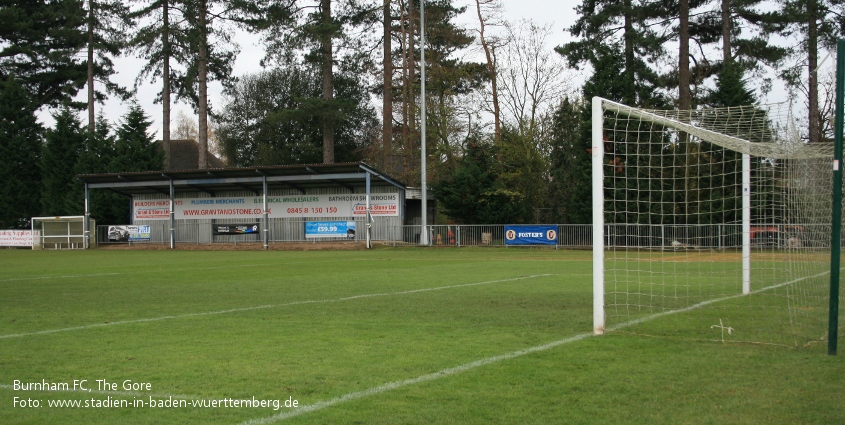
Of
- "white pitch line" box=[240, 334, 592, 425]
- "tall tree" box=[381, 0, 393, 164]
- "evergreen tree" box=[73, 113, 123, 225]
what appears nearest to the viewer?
"white pitch line" box=[240, 334, 592, 425]

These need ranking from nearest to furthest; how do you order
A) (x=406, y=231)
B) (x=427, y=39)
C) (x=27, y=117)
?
(x=406, y=231), (x=427, y=39), (x=27, y=117)

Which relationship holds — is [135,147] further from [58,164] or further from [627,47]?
[627,47]

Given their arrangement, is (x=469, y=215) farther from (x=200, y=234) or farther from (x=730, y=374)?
(x=730, y=374)

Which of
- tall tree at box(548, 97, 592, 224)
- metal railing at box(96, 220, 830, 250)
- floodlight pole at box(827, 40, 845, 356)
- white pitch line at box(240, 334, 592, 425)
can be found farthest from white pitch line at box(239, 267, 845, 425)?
tall tree at box(548, 97, 592, 224)

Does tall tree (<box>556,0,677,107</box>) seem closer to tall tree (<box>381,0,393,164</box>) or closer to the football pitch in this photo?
tall tree (<box>381,0,393,164</box>)

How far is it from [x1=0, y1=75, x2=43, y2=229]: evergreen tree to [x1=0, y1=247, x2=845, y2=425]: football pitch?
50.6m

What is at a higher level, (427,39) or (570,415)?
(427,39)

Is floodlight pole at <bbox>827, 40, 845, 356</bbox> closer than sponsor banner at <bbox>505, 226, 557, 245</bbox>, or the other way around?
floodlight pole at <bbox>827, 40, 845, 356</bbox>

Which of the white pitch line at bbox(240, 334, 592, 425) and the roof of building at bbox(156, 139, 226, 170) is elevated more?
the roof of building at bbox(156, 139, 226, 170)

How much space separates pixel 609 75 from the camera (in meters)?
40.7

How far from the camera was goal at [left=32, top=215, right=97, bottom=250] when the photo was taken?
45344 millimetres

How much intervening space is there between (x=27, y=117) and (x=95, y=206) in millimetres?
12699

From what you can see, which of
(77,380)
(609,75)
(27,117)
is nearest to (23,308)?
(77,380)

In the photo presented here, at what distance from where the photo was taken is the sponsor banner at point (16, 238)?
45875 mm
